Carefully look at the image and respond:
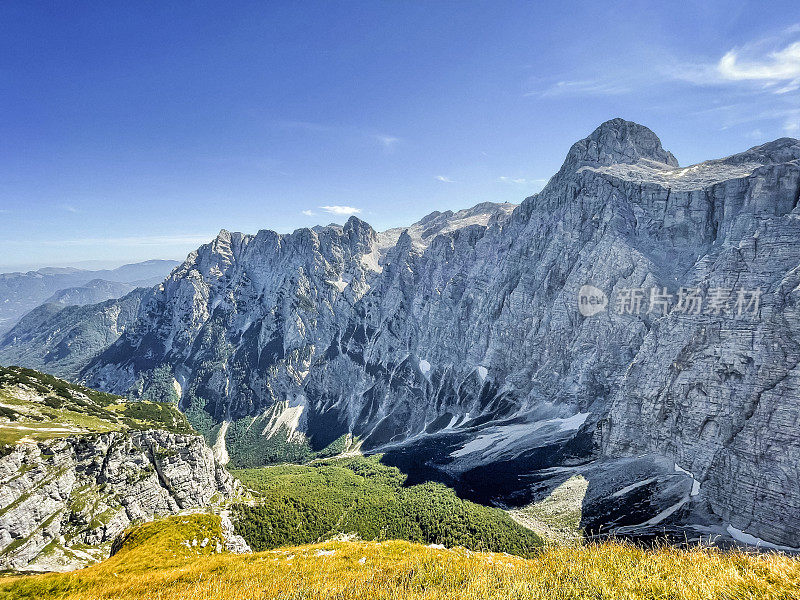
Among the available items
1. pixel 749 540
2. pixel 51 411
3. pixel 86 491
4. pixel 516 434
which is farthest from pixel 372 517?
pixel 51 411

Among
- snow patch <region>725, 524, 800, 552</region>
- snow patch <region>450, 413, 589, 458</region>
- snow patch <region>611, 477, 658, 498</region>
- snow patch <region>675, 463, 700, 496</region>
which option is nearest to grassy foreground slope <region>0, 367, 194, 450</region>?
snow patch <region>450, 413, 589, 458</region>

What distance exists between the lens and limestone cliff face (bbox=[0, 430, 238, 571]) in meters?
79.4

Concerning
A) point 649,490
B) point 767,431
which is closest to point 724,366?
point 767,431

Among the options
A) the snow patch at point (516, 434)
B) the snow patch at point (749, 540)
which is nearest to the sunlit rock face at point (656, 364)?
the snow patch at point (516, 434)

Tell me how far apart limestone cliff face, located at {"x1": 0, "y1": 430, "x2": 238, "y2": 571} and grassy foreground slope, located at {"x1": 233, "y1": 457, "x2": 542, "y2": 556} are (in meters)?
22.9

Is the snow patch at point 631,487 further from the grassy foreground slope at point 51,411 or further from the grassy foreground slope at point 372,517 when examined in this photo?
the grassy foreground slope at point 51,411

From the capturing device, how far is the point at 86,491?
310 ft

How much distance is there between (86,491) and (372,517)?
85.1m

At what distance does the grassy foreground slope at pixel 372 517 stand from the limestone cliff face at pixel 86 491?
22900 mm

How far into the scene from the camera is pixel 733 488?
88875 mm

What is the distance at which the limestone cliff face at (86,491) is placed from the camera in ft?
260

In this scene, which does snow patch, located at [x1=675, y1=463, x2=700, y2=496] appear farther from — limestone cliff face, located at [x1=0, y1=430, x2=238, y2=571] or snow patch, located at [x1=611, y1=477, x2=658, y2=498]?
limestone cliff face, located at [x1=0, y1=430, x2=238, y2=571]

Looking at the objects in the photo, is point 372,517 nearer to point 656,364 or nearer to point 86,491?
point 86,491

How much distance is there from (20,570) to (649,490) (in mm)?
164232
